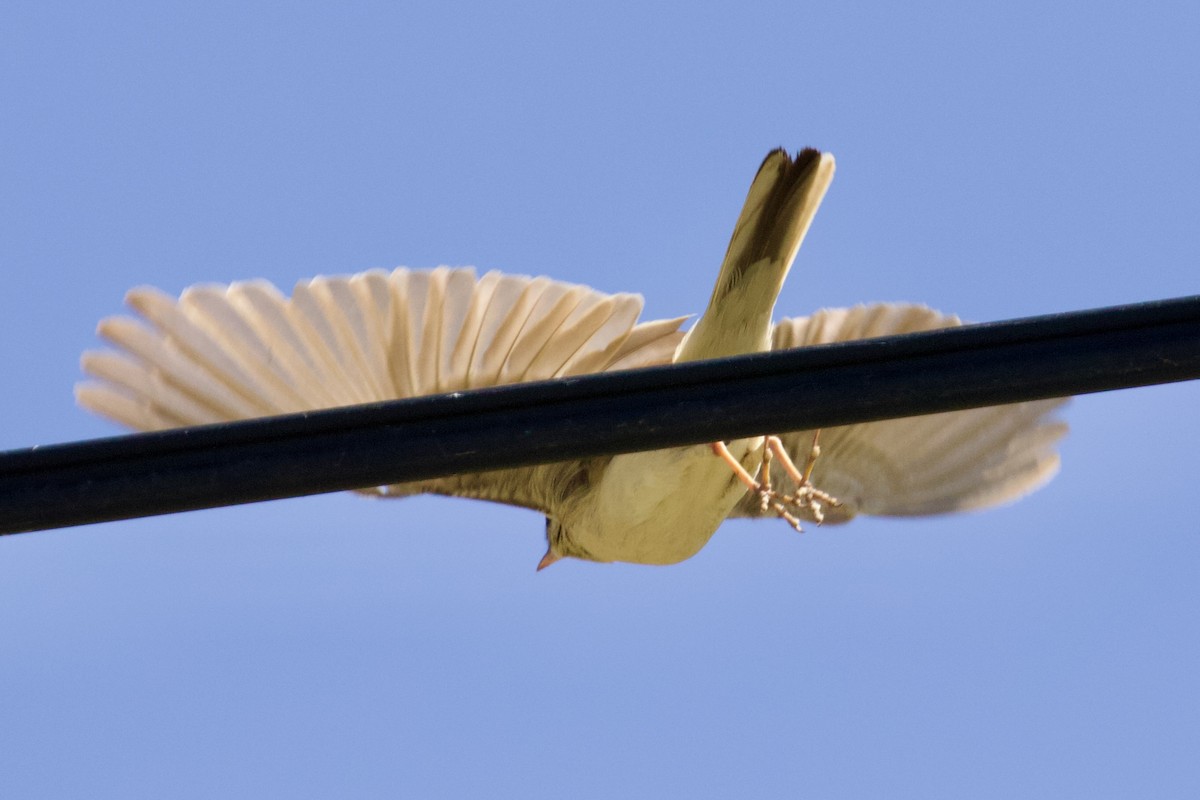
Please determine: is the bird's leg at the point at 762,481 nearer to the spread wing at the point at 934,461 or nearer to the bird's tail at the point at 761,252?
the bird's tail at the point at 761,252

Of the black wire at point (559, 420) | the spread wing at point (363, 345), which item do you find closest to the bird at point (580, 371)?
the spread wing at point (363, 345)

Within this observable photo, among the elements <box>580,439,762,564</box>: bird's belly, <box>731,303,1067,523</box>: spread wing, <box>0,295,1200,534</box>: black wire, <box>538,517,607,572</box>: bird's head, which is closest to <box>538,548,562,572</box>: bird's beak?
<box>538,517,607,572</box>: bird's head

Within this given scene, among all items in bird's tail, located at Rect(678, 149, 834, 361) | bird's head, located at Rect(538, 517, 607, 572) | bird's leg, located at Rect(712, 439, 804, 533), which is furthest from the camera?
bird's head, located at Rect(538, 517, 607, 572)

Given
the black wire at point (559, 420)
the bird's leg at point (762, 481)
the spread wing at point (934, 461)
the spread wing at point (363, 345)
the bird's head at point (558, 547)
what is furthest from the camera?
the spread wing at point (934, 461)

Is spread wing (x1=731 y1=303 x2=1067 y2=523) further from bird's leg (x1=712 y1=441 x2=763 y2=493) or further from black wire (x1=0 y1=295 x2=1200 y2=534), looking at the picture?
black wire (x1=0 y1=295 x2=1200 y2=534)

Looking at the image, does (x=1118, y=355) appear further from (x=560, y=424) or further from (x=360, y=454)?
(x=360, y=454)

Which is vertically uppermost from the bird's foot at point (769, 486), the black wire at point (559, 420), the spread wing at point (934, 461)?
the spread wing at point (934, 461)

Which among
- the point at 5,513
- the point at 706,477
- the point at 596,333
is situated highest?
the point at 596,333

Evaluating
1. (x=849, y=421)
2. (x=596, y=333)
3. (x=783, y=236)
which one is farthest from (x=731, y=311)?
(x=849, y=421)
